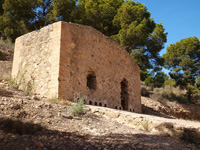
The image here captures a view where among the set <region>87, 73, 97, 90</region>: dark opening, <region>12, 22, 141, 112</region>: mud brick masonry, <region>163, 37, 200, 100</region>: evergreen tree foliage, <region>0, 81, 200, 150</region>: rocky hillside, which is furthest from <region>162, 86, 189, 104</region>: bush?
<region>0, 81, 200, 150</region>: rocky hillside

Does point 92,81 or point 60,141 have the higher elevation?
point 92,81

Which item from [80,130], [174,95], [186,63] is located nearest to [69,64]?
[80,130]

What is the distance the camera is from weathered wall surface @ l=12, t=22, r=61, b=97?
6.21 meters

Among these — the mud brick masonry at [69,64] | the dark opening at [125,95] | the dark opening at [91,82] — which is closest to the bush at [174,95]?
the dark opening at [125,95]

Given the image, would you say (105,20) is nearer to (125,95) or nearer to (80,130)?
(125,95)

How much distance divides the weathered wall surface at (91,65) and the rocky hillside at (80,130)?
1217 mm

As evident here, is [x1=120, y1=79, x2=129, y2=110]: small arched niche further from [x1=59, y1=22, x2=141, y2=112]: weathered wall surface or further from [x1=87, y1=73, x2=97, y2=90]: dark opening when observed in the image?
[x1=87, y1=73, x2=97, y2=90]: dark opening

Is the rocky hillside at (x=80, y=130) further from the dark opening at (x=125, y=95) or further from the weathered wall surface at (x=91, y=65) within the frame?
the dark opening at (x=125, y=95)

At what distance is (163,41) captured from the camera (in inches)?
610

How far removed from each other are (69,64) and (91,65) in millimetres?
1113

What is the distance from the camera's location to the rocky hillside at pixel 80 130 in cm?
291

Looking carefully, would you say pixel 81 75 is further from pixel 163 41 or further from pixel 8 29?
pixel 163 41

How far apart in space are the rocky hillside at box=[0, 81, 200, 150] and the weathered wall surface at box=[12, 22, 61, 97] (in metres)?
0.99

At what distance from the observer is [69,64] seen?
6.45 m
